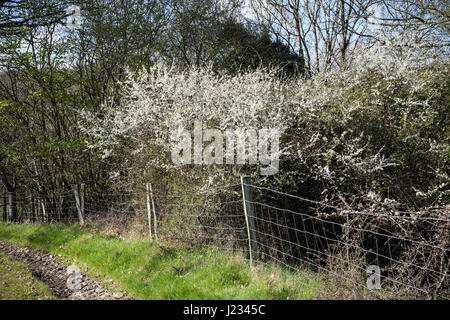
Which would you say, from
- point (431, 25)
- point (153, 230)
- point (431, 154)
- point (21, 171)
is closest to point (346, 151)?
point (431, 154)

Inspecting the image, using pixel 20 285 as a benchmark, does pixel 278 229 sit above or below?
above

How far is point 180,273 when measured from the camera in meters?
4.93

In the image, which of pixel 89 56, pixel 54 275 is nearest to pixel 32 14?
pixel 89 56

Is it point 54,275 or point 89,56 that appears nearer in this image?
point 54,275

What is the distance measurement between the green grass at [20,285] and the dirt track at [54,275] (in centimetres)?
17

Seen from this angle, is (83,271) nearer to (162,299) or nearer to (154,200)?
(154,200)

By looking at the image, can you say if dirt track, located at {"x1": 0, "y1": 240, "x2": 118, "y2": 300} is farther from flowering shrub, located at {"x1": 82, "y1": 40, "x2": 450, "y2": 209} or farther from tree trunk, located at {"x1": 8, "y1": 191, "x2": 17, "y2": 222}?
tree trunk, located at {"x1": 8, "y1": 191, "x2": 17, "y2": 222}

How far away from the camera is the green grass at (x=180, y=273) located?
160 inches

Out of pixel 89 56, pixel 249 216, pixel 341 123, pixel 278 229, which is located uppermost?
pixel 89 56

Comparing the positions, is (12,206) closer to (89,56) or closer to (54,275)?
(89,56)

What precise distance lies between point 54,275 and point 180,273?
2.45 m

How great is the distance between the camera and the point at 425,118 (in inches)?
271

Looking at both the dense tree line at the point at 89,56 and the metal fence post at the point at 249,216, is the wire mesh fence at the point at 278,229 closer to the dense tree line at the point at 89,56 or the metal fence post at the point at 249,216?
the metal fence post at the point at 249,216
